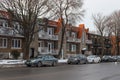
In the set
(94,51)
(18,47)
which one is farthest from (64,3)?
(94,51)

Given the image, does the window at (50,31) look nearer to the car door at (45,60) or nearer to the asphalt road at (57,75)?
the car door at (45,60)

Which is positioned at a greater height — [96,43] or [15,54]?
[96,43]

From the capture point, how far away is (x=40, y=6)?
4450cm

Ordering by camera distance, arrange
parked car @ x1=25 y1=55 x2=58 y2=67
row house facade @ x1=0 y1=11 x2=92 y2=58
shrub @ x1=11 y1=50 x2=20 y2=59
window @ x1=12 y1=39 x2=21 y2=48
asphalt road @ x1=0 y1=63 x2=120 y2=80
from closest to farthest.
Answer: asphalt road @ x1=0 y1=63 x2=120 y2=80 < parked car @ x1=25 y1=55 x2=58 y2=67 < shrub @ x1=11 y1=50 x2=20 y2=59 < row house facade @ x1=0 y1=11 x2=92 y2=58 < window @ x1=12 y1=39 x2=21 y2=48

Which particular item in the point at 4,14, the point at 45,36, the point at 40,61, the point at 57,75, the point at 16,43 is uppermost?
the point at 4,14

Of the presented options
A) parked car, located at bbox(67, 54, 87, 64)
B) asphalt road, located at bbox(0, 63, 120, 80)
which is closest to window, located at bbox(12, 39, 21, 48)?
parked car, located at bbox(67, 54, 87, 64)

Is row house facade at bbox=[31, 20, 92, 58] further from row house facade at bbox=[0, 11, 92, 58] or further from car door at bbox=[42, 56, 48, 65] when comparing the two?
car door at bbox=[42, 56, 48, 65]

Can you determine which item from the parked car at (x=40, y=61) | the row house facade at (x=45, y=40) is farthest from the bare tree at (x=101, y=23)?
the parked car at (x=40, y=61)

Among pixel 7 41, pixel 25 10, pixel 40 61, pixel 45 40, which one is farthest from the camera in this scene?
pixel 45 40

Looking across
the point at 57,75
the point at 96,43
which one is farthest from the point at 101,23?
the point at 57,75

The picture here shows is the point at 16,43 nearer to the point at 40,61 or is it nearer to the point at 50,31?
the point at 50,31

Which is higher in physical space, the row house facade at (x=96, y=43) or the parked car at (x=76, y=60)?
the row house facade at (x=96, y=43)

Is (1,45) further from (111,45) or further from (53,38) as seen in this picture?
(111,45)

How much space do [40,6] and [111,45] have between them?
61555 mm
